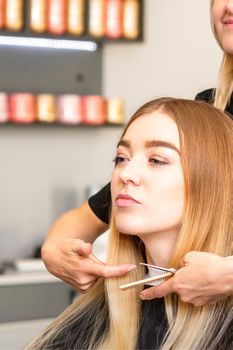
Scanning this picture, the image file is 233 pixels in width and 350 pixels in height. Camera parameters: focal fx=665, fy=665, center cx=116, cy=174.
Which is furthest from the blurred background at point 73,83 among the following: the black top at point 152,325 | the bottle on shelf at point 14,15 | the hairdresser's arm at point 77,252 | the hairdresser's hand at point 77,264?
the black top at point 152,325

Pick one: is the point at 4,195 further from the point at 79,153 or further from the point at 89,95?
the point at 89,95

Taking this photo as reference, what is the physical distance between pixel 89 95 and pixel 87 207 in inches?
76.5

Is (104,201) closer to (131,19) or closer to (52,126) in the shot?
(52,126)

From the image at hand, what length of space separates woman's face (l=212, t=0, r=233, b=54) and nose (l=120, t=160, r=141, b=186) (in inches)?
13.3

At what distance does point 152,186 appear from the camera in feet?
4.21

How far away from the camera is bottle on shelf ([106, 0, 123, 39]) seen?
11.3 feet

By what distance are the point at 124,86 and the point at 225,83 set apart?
6.89ft

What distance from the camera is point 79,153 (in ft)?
11.6

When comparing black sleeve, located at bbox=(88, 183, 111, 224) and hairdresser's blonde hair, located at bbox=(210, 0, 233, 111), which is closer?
hairdresser's blonde hair, located at bbox=(210, 0, 233, 111)

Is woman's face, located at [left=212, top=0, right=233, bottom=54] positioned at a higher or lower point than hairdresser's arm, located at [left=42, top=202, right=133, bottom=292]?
higher

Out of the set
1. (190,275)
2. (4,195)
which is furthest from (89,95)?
(190,275)

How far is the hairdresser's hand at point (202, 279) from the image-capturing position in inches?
44.4

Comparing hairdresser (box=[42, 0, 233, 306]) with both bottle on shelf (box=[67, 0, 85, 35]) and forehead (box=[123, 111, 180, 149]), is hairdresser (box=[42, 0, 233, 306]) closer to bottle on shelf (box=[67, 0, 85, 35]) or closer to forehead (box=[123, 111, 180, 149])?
forehead (box=[123, 111, 180, 149])

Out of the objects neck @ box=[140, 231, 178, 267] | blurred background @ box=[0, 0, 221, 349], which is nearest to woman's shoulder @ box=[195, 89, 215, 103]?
neck @ box=[140, 231, 178, 267]
